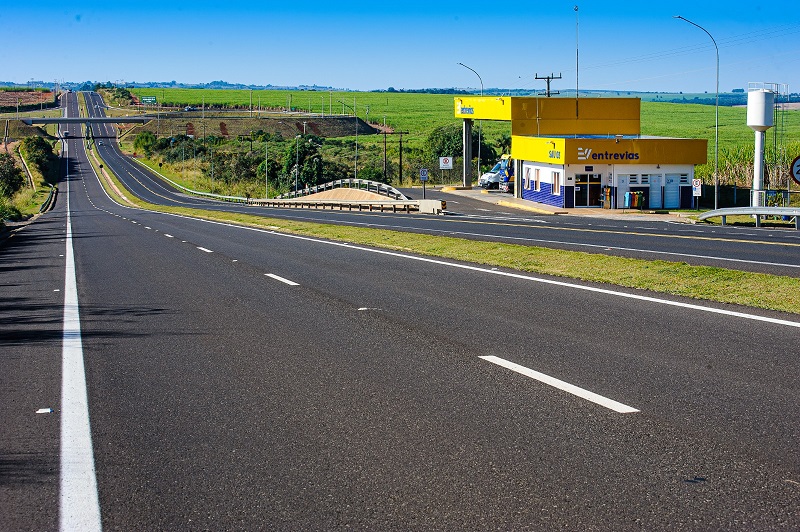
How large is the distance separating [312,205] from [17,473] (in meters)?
66.6

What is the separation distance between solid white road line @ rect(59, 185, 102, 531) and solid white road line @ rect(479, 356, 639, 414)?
11.6 ft

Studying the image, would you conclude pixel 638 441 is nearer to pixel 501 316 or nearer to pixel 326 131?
pixel 501 316

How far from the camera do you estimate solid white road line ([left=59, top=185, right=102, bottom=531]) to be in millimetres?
5059

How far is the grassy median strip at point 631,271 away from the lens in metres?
12.1

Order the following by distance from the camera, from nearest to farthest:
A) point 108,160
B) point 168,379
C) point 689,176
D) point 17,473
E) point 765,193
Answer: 1. point 17,473
2. point 168,379
3. point 765,193
4. point 689,176
5. point 108,160

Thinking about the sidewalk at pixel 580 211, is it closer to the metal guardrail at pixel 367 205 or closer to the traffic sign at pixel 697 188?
the traffic sign at pixel 697 188

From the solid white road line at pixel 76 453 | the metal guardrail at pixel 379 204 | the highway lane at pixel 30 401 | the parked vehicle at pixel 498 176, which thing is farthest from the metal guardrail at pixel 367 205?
the solid white road line at pixel 76 453

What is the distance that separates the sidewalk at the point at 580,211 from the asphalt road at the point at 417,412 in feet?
120

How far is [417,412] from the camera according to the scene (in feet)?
22.7

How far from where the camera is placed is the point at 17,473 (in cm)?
581

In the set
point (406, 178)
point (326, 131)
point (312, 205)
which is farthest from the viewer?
point (326, 131)

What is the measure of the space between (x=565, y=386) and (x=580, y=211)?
167 feet

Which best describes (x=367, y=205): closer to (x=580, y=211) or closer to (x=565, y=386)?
(x=580, y=211)

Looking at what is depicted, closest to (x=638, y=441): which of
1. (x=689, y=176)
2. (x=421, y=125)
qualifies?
(x=689, y=176)
